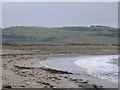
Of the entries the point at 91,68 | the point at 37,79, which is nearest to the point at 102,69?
the point at 91,68

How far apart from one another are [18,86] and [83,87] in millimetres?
5240

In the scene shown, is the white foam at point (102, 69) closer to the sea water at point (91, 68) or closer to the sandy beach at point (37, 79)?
the sea water at point (91, 68)

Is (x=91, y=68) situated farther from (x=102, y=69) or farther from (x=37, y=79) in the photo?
(x=37, y=79)

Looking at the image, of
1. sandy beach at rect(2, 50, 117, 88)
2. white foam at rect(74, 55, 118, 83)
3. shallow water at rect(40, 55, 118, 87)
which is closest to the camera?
sandy beach at rect(2, 50, 117, 88)

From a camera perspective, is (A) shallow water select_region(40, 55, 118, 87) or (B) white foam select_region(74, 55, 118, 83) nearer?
(B) white foam select_region(74, 55, 118, 83)

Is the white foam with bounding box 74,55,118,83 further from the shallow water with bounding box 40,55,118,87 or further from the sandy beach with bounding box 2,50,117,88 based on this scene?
the sandy beach with bounding box 2,50,117,88

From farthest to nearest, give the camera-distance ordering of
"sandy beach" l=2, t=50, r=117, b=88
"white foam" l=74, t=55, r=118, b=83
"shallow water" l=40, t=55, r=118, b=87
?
"shallow water" l=40, t=55, r=118, b=87 → "white foam" l=74, t=55, r=118, b=83 → "sandy beach" l=2, t=50, r=117, b=88

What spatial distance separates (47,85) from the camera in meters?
21.5

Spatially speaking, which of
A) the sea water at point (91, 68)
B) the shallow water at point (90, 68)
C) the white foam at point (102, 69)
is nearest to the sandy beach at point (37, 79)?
the shallow water at point (90, 68)

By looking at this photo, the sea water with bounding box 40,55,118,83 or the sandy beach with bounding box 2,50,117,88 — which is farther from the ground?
the sandy beach with bounding box 2,50,117,88

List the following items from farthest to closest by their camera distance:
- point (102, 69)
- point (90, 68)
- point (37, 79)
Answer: point (90, 68), point (102, 69), point (37, 79)

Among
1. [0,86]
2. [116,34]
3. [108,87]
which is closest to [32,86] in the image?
[0,86]

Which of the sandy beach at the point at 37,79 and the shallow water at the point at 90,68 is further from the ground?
the sandy beach at the point at 37,79

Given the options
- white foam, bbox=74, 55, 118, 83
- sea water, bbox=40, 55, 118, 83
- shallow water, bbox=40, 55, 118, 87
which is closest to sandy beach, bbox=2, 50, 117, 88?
shallow water, bbox=40, 55, 118, 87
